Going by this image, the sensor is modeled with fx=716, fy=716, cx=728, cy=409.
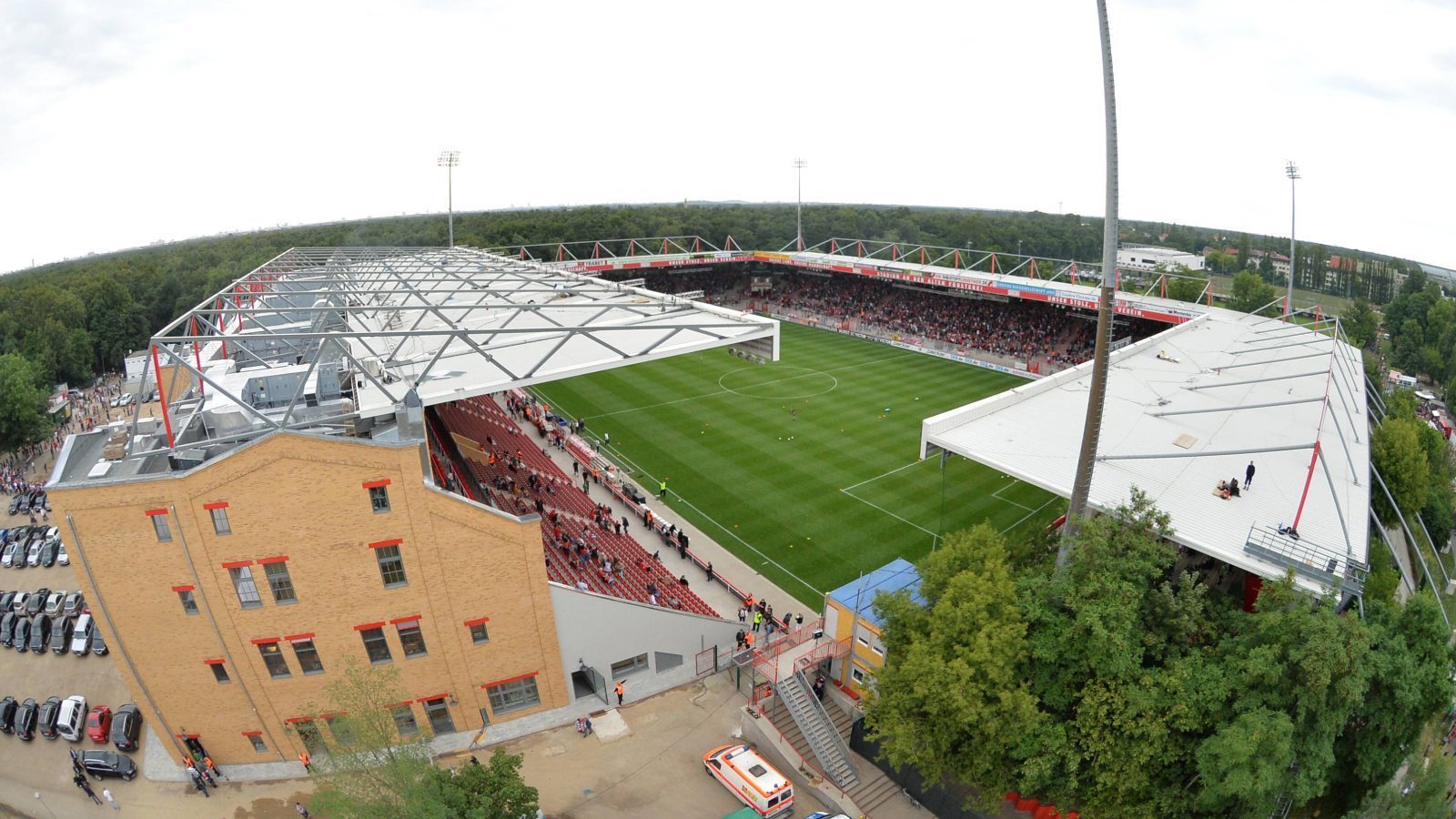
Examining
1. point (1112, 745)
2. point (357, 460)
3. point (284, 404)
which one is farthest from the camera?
point (284, 404)

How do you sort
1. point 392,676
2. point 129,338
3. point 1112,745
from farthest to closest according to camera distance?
point 129,338 → point 392,676 → point 1112,745

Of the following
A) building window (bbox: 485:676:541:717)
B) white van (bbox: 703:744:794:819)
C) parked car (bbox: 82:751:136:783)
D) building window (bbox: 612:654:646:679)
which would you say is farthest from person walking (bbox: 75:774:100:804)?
white van (bbox: 703:744:794:819)

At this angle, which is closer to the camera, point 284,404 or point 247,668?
point 247,668

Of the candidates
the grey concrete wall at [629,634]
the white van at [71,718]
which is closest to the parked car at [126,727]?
the white van at [71,718]

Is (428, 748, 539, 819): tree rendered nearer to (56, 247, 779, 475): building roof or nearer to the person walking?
(56, 247, 779, 475): building roof

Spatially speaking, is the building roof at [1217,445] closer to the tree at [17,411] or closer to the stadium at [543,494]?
the stadium at [543,494]

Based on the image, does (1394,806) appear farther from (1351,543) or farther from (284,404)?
(284,404)

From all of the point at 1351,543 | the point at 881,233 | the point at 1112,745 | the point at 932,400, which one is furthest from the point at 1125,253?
the point at 1112,745
